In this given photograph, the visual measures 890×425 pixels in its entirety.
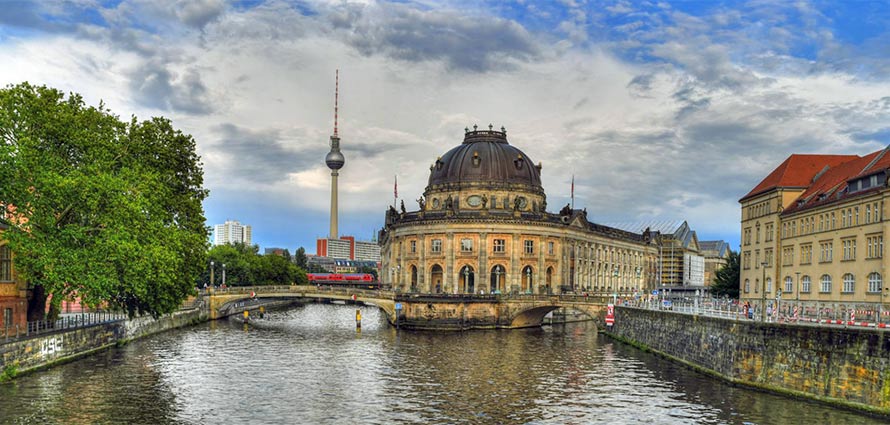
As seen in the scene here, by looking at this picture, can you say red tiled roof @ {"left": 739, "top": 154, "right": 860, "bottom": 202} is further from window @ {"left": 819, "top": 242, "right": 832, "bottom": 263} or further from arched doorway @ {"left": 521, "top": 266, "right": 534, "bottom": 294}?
arched doorway @ {"left": 521, "top": 266, "right": 534, "bottom": 294}

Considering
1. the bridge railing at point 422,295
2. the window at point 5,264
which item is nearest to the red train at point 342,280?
the bridge railing at point 422,295

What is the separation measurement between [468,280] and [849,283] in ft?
201

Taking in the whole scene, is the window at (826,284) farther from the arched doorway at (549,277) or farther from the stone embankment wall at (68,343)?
the stone embankment wall at (68,343)

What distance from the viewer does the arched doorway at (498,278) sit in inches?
4621

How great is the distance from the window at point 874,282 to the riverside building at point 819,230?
0.02 m

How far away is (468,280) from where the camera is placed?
119 m

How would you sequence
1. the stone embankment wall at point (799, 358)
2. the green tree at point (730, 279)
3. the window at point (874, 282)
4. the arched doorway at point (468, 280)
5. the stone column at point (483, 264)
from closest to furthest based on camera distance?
the stone embankment wall at point (799, 358)
the window at point (874, 282)
the green tree at point (730, 279)
the stone column at point (483, 264)
the arched doorway at point (468, 280)

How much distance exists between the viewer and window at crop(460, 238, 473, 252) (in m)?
117

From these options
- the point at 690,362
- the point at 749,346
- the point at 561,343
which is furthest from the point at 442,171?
the point at 749,346

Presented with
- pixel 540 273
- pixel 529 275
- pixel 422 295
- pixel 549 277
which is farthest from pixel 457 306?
pixel 549 277

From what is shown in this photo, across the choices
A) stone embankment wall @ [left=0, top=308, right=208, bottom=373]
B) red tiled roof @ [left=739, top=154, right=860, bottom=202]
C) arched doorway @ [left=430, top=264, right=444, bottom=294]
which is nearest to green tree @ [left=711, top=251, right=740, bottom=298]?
red tiled roof @ [left=739, top=154, right=860, bottom=202]

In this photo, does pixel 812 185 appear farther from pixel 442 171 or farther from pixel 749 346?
pixel 442 171

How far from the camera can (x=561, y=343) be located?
79500 mm

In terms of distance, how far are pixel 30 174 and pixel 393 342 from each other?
38.0 meters
